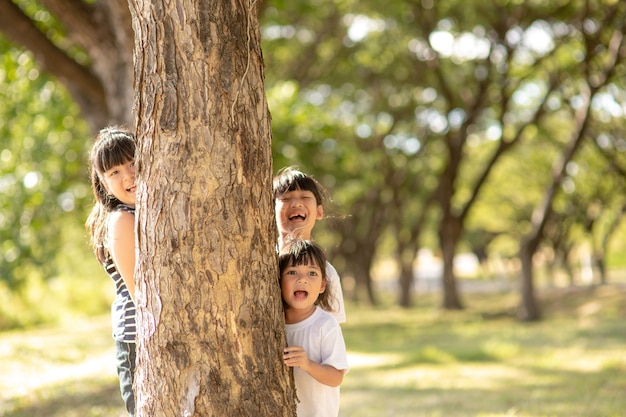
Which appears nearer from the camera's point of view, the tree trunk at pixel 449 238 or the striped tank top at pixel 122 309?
the striped tank top at pixel 122 309

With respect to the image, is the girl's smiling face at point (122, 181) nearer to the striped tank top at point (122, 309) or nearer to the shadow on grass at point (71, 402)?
the striped tank top at point (122, 309)

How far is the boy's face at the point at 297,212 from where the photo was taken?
398 cm

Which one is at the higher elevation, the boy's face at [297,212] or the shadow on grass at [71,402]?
the boy's face at [297,212]

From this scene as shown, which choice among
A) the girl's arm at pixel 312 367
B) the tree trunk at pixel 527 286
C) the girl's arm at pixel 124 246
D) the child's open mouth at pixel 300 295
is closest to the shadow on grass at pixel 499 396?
the girl's arm at pixel 312 367

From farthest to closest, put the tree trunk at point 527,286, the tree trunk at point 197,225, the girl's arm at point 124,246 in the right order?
the tree trunk at point 527,286, the girl's arm at point 124,246, the tree trunk at point 197,225

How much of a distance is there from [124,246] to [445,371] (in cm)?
735

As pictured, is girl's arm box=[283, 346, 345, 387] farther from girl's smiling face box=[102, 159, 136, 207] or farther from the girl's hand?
girl's smiling face box=[102, 159, 136, 207]

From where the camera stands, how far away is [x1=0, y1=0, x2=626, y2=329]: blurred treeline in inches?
483

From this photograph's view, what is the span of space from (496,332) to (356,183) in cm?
544

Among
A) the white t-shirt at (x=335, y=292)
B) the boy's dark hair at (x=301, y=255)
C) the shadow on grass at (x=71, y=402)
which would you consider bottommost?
the shadow on grass at (x=71, y=402)

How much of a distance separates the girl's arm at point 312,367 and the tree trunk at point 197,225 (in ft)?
0.42

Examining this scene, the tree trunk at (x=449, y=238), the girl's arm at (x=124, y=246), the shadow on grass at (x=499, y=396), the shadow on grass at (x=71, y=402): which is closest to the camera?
the girl's arm at (x=124, y=246)

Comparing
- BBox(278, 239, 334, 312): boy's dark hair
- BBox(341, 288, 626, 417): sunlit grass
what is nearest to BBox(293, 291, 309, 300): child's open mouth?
BBox(278, 239, 334, 312): boy's dark hair

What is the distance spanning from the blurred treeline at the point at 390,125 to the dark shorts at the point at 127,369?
129 centimetres
